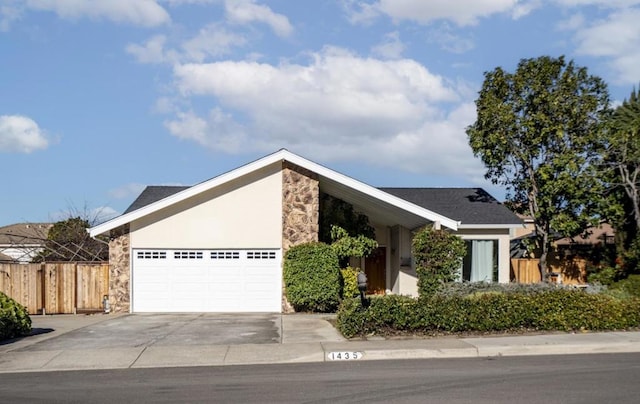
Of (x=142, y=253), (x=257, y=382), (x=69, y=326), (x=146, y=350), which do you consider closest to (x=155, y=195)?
(x=142, y=253)

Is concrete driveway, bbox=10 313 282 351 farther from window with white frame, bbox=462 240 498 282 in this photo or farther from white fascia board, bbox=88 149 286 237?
window with white frame, bbox=462 240 498 282

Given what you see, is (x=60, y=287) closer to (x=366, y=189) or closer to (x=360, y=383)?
(x=366, y=189)

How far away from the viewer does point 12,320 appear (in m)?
16.2

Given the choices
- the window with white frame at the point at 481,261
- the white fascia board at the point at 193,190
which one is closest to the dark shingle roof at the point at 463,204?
the window with white frame at the point at 481,261

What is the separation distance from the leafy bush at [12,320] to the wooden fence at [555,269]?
17.5m

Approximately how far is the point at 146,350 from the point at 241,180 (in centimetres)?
858

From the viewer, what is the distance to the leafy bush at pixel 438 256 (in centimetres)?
2128

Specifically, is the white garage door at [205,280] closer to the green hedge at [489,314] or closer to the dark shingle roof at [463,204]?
the green hedge at [489,314]

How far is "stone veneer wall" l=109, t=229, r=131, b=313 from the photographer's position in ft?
70.9

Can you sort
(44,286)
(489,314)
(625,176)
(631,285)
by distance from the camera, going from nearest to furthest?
(489,314)
(44,286)
(631,285)
(625,176)

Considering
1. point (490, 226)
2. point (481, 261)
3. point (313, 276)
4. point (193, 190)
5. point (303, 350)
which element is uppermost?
A: point (193, 190)

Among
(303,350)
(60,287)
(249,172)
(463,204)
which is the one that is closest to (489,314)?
Answer: (303,350)

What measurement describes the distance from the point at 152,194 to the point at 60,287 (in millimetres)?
4950

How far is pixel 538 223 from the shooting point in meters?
25.4
